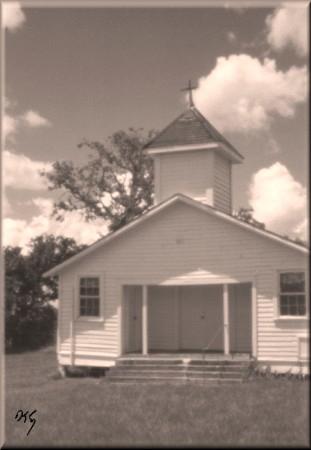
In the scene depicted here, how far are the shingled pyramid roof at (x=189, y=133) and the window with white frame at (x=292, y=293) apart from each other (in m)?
5.69

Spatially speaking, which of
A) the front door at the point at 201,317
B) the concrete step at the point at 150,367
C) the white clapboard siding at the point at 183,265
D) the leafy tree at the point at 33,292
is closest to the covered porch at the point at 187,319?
the front door at the point at 201,317

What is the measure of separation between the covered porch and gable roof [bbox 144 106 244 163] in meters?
4.90

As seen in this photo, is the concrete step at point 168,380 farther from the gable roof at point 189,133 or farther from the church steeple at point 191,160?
the gable roof at point 189,133

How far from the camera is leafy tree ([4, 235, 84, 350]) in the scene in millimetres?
27859

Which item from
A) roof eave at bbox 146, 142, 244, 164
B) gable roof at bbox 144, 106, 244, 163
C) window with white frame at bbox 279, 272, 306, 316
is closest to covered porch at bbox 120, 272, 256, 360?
window with white frame at bbox 279, 272, 306, 316

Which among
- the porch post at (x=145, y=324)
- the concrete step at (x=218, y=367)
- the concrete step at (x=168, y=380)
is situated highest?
the porch post at (x=145, y=324)

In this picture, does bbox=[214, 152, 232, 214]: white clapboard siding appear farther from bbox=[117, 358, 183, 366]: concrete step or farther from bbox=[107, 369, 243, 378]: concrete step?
bbox=[107, 369, 243, 378]: concrete step

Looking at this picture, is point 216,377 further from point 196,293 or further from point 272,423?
point 272,423

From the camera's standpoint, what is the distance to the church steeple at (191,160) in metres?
22.7

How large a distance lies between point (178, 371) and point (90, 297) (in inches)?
165

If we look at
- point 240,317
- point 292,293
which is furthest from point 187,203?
point 240,317

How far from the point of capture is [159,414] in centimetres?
1327

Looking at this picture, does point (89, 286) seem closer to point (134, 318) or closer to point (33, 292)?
point (134, 318)

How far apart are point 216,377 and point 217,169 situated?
7.77 metres
